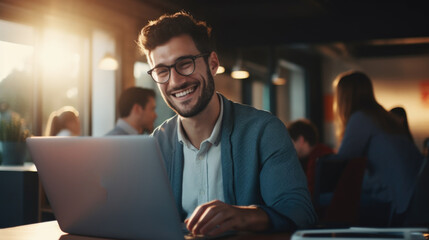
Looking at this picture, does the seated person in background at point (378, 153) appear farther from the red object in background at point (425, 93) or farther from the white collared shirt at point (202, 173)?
the red object in background at point (425, 93)

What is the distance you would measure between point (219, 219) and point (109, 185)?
27cm

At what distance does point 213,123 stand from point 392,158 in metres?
1.80

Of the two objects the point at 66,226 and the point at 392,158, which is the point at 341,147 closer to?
the point at 392,158

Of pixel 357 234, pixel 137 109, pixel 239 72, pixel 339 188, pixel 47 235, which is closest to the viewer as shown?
pixel 357 234

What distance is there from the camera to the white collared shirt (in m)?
1.76

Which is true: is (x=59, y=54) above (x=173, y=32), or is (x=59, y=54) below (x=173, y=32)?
above

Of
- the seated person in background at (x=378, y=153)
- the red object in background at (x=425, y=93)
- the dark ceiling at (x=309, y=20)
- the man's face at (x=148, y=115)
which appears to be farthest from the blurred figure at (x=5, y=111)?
the red object in background at (x=425, y=93)

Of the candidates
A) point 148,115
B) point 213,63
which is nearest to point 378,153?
point 213,63

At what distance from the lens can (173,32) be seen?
1767 mm

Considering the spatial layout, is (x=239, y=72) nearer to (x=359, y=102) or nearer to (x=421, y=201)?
(x=359, y=102)

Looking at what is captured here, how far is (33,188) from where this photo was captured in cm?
336

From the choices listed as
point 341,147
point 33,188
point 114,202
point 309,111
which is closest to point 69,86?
point 33,188

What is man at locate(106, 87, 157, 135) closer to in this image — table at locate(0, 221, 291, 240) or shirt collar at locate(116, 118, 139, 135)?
shirt collar at locate(116, 118, 139, 135)

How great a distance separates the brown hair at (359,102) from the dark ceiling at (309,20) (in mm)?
3854
